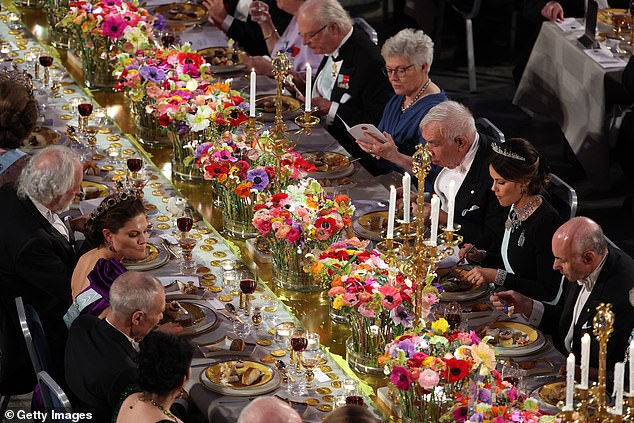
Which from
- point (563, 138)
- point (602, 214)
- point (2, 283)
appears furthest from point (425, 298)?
point (563, 138)

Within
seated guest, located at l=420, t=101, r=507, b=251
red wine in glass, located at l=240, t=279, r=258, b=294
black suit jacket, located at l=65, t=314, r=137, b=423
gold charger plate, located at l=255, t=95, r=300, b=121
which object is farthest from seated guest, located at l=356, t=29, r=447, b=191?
black suit jacket, located at l=65, t=314, r=137, b=423

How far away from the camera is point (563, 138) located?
9.59 meters

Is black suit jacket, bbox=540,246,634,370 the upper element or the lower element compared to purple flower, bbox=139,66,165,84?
lower

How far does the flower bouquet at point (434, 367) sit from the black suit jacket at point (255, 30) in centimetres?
481

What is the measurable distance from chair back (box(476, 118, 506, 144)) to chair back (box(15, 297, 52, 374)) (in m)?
2.69

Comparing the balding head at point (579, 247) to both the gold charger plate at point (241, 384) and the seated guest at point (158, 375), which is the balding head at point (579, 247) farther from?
the seated guest at point (158, 375)

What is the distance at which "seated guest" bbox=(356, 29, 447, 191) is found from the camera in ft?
22.0

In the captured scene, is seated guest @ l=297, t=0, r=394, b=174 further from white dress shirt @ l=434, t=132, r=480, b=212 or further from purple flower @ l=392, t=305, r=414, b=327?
purple flower @ l=392, t=305, r=414, b=327

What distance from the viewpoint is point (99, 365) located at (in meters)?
4.72

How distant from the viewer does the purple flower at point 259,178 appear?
579cm

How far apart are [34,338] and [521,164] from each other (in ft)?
7.80

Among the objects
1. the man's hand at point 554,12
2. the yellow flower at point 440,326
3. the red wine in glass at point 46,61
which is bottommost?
the man's hand at point 554,12

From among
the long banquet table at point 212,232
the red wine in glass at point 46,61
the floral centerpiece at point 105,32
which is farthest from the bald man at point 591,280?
the red wine in glass at point 46,61

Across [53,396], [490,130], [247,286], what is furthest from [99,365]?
[490,130]
